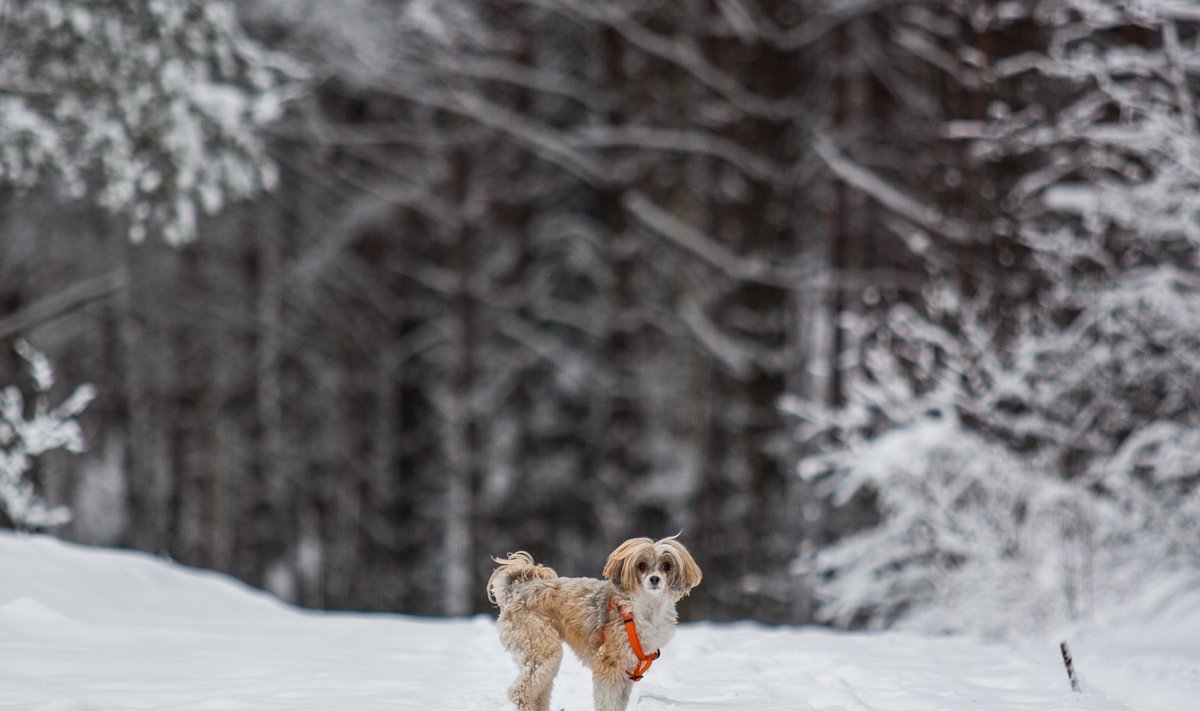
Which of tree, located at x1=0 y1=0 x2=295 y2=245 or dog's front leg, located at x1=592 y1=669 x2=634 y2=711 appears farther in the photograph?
tree, located at x1=0 y1=0 x2=295 y2=245

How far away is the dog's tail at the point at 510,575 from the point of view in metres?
5.79

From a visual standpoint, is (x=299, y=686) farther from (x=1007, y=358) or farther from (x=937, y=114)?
(x=937, y=114)

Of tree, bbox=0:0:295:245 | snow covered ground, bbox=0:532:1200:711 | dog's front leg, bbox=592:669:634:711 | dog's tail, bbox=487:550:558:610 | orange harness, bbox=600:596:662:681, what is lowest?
snow covered ground, bbox=0:532:1200:711

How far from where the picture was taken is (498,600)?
5.83 m

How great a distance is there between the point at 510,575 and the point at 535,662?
474 millimetres

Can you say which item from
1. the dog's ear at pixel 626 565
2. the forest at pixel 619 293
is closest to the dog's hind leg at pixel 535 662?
the dog's ear at pixel 626 565

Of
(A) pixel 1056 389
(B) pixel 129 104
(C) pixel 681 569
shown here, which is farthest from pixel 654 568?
(B) pixel 129 104

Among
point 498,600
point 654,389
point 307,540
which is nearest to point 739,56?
point 654,389

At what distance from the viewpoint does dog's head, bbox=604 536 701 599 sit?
214 inches

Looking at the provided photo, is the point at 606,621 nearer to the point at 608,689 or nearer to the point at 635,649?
the point at 635,649

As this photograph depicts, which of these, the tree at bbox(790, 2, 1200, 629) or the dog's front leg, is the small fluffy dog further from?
the tree at bbox(790, 2, 1200, 629)

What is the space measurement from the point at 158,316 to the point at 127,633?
14302mm

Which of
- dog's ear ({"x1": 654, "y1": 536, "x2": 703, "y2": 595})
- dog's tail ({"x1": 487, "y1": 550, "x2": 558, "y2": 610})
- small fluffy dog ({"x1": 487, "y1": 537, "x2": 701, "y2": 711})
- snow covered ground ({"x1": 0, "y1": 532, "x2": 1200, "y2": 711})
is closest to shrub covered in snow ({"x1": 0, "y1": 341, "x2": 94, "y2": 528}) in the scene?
snow covered ground ({"x1": 0, "y1": 532, "x2": 1200, "y2": 711})

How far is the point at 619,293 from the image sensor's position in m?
16.2
